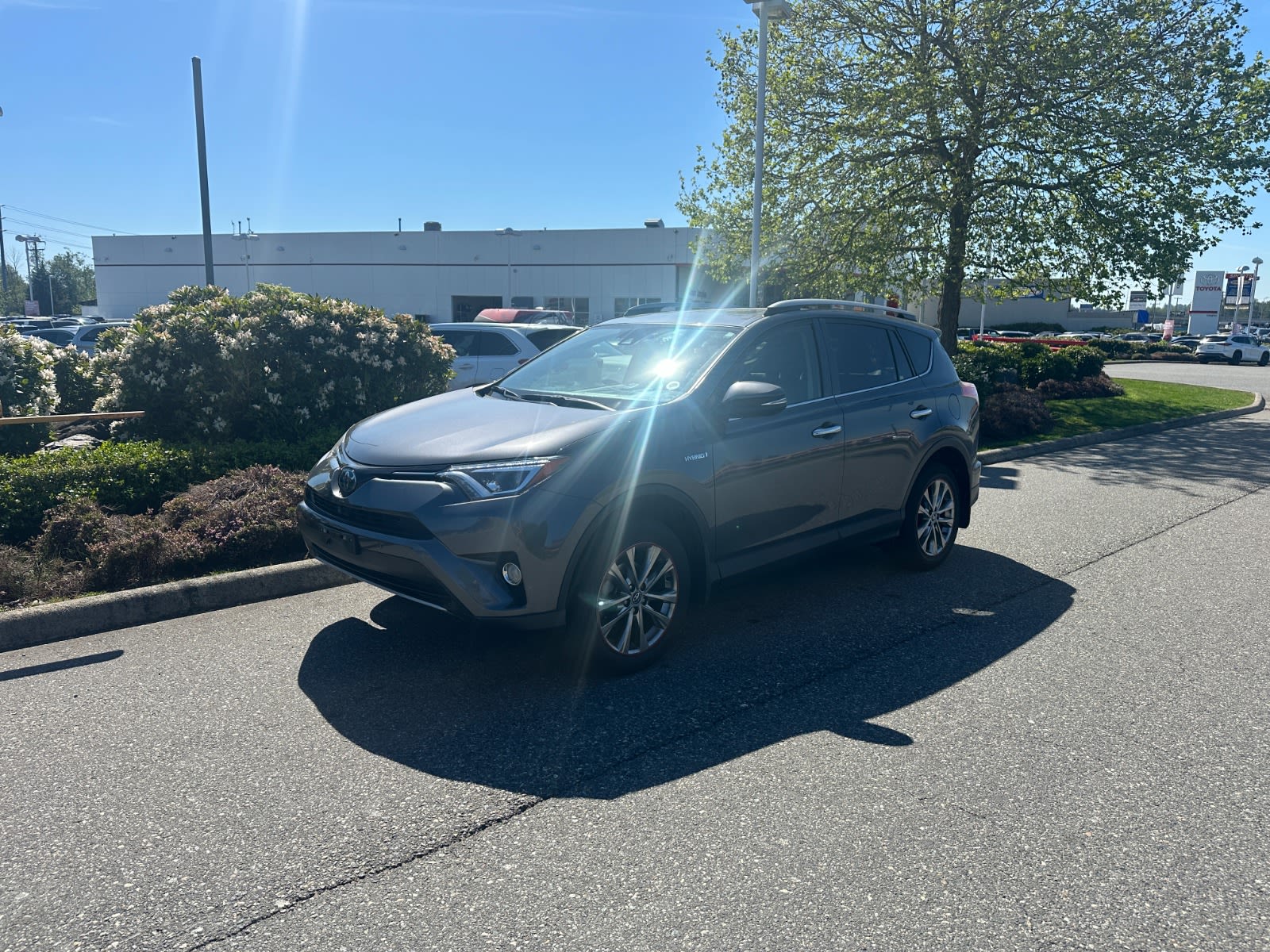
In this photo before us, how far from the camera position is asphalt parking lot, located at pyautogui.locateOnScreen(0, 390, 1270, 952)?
2.75 meters

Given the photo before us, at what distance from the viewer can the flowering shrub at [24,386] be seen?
8.59 m

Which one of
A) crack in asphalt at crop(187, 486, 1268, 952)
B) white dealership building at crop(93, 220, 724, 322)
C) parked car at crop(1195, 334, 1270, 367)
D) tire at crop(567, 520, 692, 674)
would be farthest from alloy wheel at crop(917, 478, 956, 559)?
parked car at crop(1195, 334, 1270, 367)

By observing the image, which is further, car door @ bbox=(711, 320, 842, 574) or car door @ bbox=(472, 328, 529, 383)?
car door @ bbox=(472, 328, 529, 383)

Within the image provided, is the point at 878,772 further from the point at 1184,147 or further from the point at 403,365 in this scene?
the point at 1184,147

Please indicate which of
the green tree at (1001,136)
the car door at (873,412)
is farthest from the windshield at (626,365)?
the green tree at (1001,136)

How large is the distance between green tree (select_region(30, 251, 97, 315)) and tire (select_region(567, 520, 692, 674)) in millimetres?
96553

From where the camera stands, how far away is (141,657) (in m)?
4.79

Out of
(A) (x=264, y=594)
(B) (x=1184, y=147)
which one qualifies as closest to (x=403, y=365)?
(A) (x=264, y=594)

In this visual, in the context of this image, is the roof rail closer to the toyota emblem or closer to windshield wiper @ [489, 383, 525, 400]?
windshield wiper @ [489, 383, 525, 400]

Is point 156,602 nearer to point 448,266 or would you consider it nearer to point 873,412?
point 873,412

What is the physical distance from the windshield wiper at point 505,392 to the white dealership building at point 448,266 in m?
43.4

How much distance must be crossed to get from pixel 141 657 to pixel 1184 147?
1821 centimetres

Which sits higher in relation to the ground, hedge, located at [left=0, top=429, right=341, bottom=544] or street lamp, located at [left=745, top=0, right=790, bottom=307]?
street lamp, located at [left=745, top=0, right=790, bottom=307]

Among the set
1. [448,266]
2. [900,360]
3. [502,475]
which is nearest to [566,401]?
[502,475]
